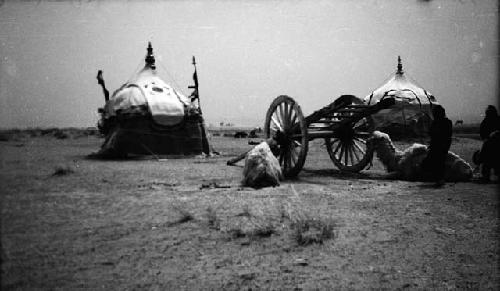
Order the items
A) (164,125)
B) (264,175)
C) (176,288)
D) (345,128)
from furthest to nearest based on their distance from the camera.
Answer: (164,125), (345,128), (264,175), (176,288)

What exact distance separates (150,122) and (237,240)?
9443 mm

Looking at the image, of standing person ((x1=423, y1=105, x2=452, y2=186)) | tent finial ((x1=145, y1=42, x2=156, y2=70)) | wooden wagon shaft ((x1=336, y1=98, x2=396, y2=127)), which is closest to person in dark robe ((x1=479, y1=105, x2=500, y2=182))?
standing person ((x1=423, y1=105, x2=452, y2=186))

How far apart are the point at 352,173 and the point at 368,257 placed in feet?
19.0

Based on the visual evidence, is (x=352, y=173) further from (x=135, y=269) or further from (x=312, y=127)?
(x=135, y=269)

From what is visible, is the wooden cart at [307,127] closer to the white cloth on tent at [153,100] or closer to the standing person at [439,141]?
the standing person at [439,141]

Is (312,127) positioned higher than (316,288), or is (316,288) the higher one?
(312,127)

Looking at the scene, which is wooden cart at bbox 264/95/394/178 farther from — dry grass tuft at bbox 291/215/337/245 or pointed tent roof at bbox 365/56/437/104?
pointed tent roof at bbox 365/56/437/104

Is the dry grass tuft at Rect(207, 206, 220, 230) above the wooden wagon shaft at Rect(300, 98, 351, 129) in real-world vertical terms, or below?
below

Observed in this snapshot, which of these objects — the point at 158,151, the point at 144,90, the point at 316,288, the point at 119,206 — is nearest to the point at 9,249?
the point at 316,288

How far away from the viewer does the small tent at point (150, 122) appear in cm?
1177

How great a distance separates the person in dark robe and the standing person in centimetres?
83

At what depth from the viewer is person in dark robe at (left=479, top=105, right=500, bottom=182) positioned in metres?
6.92

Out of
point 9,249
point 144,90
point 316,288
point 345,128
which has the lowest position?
point 316,288

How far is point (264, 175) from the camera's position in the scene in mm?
6184
